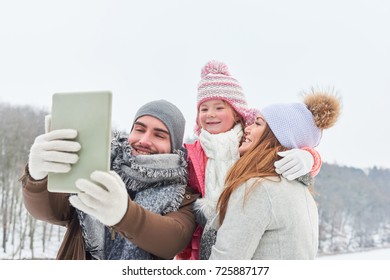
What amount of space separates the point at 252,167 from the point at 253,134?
12 cm

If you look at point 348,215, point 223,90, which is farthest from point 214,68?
point 348,215

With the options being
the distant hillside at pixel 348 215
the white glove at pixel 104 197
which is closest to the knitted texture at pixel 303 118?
the white glove at pixel 104 197

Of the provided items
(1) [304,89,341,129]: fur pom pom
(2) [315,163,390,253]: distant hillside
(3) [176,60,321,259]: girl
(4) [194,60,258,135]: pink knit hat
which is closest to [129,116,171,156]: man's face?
(3) [176,60,321,259]: girl

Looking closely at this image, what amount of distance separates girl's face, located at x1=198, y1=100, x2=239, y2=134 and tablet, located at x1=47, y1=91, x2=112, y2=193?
54cm

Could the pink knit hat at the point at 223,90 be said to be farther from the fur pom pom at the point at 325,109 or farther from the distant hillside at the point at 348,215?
the distant hillside at the point at 348,215

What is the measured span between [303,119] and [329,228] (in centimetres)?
846

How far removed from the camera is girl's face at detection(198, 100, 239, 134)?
4.79 ft

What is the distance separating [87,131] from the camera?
988 millimetres

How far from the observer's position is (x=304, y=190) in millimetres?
1222

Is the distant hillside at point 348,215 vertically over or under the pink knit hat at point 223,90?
under

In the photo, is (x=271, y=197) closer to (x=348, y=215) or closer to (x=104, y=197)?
(x=104, y=197)

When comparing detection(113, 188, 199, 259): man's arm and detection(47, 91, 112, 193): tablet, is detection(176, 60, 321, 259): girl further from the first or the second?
detection(47, 91, 112, 193): tablet

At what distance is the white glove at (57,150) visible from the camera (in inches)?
38.6

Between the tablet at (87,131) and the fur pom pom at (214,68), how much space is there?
0.62m
